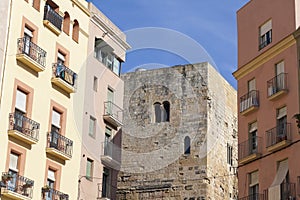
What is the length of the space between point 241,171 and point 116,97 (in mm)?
8406

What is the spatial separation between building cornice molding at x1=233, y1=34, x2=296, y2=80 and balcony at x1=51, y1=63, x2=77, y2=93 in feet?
23.7

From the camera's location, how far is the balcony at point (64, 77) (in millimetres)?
31406

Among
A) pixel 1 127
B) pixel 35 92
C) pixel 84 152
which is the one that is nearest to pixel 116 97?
pixel 84 152

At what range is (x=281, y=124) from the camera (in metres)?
29.3

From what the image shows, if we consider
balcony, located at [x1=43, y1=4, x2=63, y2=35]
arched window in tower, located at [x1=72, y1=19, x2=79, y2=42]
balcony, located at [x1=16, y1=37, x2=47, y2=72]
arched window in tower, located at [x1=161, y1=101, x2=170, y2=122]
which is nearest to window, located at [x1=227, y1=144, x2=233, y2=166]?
arched window in tower, located at [x1=161, y1=101, x2=170, y2=122]

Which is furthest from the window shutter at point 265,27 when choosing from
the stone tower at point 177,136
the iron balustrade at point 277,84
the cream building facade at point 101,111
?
the stone tower at point 177,136

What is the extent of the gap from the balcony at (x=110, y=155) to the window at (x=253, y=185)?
279 inches

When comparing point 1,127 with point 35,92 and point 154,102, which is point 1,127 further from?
point 154,102

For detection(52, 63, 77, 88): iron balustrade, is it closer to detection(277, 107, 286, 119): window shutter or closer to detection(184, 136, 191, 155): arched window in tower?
detection(277, 107, 286, 119): window shutter

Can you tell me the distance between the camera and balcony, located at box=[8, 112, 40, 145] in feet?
91.9

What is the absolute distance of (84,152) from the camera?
3309 cm

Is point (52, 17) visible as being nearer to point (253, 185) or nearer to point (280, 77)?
point (280, 77)

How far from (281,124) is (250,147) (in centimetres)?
224

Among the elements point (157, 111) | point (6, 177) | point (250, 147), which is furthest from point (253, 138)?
point (157, 111)
